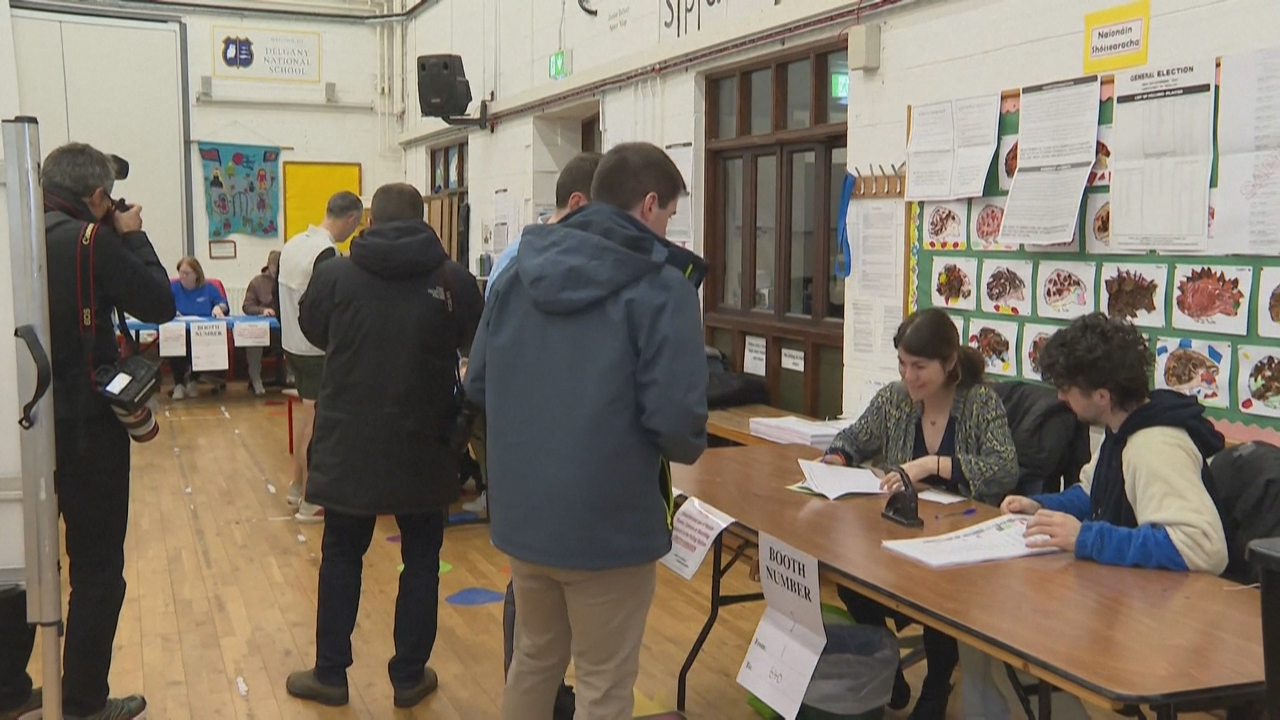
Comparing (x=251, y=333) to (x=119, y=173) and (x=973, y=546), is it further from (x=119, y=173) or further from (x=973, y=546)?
(x=973, y=546)

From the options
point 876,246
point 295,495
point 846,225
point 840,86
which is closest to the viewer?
point 876,246

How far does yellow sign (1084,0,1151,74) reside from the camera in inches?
130

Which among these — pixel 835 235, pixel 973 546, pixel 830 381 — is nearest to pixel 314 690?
pixel 973 546

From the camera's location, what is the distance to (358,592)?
3.17 meters

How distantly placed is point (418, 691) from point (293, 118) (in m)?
8.61

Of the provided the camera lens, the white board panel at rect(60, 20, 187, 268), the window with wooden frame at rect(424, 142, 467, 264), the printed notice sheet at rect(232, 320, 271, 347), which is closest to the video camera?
the camera lens

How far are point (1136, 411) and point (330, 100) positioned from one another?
9.76 m

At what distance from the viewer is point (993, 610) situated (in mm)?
2002

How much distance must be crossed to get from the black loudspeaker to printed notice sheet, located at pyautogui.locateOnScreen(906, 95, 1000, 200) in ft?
15.8

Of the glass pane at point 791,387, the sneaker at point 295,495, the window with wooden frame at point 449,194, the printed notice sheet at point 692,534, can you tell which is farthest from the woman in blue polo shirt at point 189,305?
the printed notice sheet at point 692,534

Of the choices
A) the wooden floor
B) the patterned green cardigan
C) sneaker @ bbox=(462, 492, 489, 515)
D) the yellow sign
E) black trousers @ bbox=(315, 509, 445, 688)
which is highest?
the yellow sign

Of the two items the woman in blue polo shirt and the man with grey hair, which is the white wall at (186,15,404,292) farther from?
the man with grey hair

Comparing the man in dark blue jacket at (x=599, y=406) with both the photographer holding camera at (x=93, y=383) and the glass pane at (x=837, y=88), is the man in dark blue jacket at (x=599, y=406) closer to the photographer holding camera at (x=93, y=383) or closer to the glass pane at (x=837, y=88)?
the photographer holding camera at (x=93, y=383)

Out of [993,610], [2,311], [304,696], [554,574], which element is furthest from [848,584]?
[2,311]
